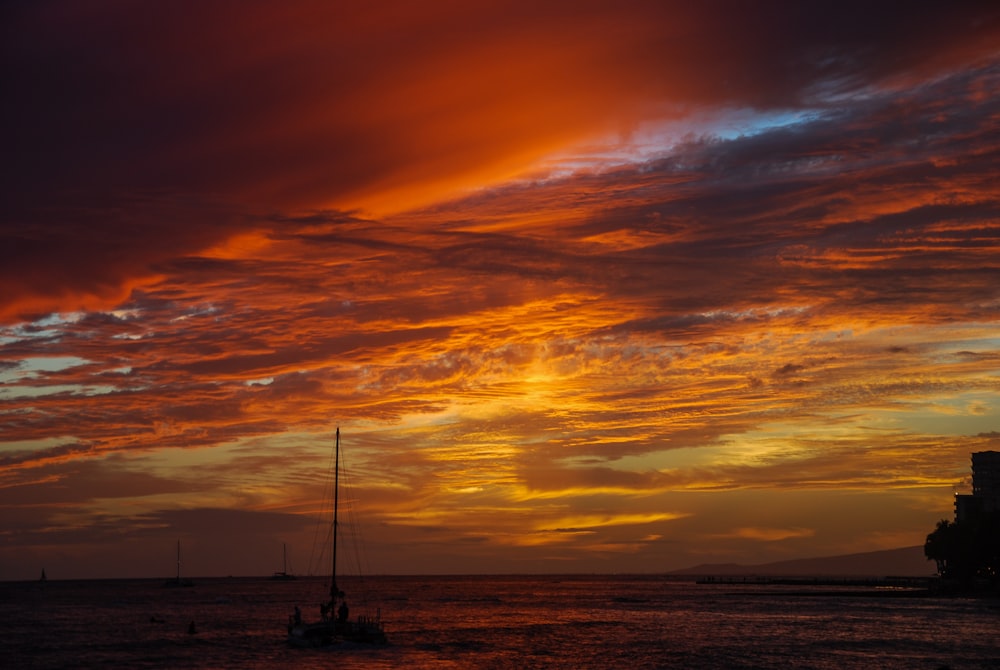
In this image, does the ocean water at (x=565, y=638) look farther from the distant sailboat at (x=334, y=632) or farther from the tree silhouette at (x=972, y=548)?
the tree silhouette at (x=972, y=548)

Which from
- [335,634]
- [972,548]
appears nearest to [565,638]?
[335,634]

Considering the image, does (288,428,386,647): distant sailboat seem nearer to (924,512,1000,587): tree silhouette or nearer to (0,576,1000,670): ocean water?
(0,576,1000,670): ocean water

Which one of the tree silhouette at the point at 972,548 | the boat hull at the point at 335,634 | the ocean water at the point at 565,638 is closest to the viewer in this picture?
the ocean water at the point at 565,638

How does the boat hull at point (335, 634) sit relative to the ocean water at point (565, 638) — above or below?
above

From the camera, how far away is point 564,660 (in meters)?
83.7

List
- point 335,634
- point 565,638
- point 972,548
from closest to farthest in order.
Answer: point 335,634
point 565,638
point 972,548

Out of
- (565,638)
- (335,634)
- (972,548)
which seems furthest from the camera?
(972,548)

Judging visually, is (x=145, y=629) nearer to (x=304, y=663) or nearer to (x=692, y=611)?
(x=304, y=663)

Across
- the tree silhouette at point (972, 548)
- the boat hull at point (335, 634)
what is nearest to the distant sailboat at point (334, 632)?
the boat hull at point (335, 634)

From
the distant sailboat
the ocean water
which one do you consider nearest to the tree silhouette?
the ocean water

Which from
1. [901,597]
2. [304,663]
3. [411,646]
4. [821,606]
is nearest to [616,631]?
[411,646]

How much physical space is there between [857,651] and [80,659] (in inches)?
2690

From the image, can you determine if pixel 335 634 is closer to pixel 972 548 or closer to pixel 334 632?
pixel 334 632

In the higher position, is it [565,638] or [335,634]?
[335,634]
